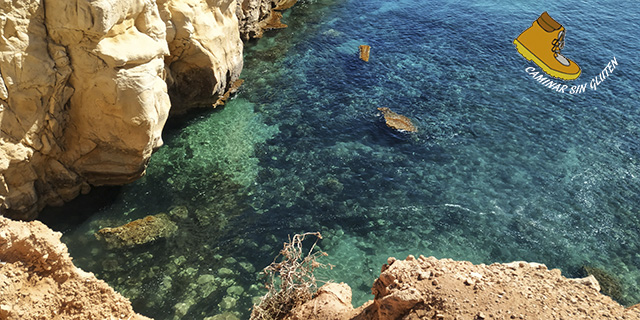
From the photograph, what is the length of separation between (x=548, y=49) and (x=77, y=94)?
23189mm

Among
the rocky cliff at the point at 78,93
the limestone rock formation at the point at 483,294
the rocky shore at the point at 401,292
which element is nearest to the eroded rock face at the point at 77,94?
the rocky cliff at the point at 78,93

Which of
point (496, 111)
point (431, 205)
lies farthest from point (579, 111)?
point (431, 205)

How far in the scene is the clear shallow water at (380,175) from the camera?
1731 cm

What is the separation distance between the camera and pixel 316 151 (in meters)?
22.5

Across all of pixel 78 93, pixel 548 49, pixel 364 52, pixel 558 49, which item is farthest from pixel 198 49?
pixel 558 49

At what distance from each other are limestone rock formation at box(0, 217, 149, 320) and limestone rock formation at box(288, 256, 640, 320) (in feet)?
22.8

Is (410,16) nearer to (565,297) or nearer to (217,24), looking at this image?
(217,24)

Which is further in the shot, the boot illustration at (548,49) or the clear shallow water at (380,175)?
the boot illustration at (548,49)

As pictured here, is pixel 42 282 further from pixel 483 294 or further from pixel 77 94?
pixel 483 294

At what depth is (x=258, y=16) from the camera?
32.1 meters

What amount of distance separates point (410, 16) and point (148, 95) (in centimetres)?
2553

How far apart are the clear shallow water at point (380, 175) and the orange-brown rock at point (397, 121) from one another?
1.65ft

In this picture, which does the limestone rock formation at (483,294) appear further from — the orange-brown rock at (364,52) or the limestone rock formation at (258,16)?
the limestone rock formation at (258,16)

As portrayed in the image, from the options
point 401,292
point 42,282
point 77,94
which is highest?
point 401,292
